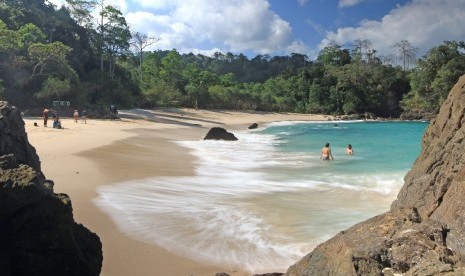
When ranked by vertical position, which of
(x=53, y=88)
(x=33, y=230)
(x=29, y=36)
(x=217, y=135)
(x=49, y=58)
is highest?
(x=29, y=36)

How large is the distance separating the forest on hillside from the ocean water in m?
27.2

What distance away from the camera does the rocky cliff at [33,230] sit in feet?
14.0

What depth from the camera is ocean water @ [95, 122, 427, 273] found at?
22.5 ft

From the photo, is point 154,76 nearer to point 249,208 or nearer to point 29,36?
point 29,36

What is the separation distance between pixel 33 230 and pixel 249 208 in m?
5.55

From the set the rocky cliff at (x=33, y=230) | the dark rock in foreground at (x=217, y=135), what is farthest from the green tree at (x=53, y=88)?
the rocky cliff at (x=33, y=230)

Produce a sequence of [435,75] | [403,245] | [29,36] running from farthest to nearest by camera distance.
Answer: [435,75]
[29,36]
[403,245]

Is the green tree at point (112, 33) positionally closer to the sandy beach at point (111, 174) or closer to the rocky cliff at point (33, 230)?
the sandy beach at point (111, 174)

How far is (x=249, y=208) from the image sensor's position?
9.34 metres

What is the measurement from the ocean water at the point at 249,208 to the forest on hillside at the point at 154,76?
27.2 meters

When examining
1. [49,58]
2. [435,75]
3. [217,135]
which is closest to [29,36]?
[49,58]

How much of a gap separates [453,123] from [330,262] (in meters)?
3.99

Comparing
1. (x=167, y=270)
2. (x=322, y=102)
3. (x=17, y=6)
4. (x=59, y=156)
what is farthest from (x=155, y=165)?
(x=322, y=102)

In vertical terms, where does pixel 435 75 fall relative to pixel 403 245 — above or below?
above
